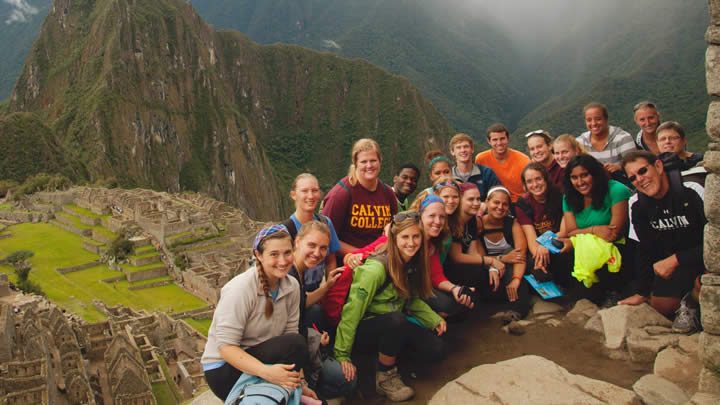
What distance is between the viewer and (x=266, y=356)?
4.39 metres

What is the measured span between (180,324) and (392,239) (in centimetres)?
1650

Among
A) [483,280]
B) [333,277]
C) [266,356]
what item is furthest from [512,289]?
[266,356]

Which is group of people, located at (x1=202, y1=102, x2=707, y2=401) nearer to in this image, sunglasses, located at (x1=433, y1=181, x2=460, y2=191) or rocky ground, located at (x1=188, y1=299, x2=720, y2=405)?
sunglasses, located at (x1=433, y1=181, x2=460, y2=191)

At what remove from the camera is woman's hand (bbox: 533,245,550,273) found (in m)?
6.19

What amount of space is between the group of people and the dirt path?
20cm

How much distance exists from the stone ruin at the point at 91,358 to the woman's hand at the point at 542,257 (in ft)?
37.2

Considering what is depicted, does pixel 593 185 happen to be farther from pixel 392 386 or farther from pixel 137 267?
pixel 137 267

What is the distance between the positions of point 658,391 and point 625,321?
1.11 meters

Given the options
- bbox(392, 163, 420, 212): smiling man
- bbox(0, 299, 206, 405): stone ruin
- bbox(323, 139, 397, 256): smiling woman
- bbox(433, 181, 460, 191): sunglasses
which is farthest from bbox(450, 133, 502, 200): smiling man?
bbox(0, 299, 206, 405): stone ruin

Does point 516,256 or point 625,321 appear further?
point 516,256

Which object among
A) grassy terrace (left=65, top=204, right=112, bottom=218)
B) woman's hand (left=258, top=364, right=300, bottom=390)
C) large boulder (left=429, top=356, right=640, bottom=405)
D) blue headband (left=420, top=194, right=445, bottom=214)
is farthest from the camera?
grassy terrace (left=65, top=204, right=112, bottom=218)

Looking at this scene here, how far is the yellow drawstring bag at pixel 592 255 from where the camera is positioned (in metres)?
5.86

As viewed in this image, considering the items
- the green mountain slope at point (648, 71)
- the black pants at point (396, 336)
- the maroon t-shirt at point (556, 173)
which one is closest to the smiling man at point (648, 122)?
the maroon t-shirt at point (556, 173)

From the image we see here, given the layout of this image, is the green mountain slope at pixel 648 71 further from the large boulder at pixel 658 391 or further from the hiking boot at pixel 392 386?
the hiking boot at pixel 392 386
